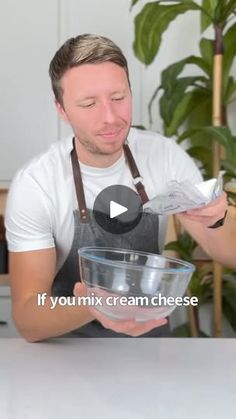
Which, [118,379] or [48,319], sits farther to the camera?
[48,319]

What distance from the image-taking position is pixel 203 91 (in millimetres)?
1722

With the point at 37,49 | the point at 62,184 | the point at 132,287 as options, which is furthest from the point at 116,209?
the point at 37,49

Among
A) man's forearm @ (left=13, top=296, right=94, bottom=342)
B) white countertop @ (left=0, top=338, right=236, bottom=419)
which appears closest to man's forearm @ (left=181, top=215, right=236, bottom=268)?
white countertop @ (left=0, top=338, right=236, bottom=419)

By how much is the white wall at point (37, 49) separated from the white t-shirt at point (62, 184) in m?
0.65

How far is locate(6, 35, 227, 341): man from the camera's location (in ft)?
3.68

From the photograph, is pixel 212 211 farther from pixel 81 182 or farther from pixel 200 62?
pixel 200 62

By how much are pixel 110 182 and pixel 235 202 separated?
55 centimetres

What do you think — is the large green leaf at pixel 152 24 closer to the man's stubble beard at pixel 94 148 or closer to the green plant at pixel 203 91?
the green plant at pixel 203 91

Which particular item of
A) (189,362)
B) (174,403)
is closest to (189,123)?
(189,362)

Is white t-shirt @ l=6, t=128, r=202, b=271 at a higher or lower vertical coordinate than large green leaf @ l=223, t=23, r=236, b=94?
lower

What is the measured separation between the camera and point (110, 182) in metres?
1.28

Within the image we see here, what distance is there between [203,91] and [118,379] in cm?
104

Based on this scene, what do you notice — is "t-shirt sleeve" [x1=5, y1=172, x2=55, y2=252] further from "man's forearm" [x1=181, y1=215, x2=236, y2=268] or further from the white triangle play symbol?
"man's forearm" [x1=181, y1=215, x2=236, y2=268]

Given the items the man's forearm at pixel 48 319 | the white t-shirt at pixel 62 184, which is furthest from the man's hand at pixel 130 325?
the white t-shirt at pixel 62 184
